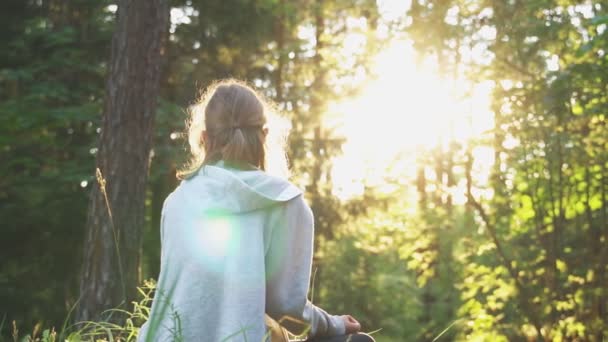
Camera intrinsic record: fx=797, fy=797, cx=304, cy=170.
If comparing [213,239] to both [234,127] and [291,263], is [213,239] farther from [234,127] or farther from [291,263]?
[234,127]

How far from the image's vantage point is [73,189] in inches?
407

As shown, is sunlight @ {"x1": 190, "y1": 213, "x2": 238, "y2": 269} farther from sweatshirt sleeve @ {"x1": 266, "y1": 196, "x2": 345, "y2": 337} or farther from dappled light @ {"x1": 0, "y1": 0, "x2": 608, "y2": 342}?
sweatshirt sleeve @ {"x1": 266, "y1": 196, "x2": 345, "y2": 337}

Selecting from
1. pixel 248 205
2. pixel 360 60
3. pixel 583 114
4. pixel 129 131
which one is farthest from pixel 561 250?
pixel 360 60

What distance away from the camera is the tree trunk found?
570cm

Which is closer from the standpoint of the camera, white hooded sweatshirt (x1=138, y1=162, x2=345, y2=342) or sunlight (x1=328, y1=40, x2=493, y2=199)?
white hooded sweatshirt (x1=138, y1=162, x2=345, y2=342)

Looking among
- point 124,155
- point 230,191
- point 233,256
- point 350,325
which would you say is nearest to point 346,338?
point 350,325

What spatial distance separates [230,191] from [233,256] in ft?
0.72

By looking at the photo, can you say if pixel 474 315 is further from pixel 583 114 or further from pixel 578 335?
pixel 583 114

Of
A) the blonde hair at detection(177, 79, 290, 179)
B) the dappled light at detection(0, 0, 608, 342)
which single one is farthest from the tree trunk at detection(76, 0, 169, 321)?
the blonde hair at detection(177, 79, 290, 179)

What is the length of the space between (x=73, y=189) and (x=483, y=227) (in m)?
5.40

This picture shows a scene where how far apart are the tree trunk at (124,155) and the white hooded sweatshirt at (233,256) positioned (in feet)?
10.0

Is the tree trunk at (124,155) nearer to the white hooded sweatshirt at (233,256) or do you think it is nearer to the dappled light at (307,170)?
the dappled light at (307,170)

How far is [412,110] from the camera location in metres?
8.90

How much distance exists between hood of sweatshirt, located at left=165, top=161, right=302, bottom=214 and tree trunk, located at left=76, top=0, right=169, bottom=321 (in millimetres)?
3086
